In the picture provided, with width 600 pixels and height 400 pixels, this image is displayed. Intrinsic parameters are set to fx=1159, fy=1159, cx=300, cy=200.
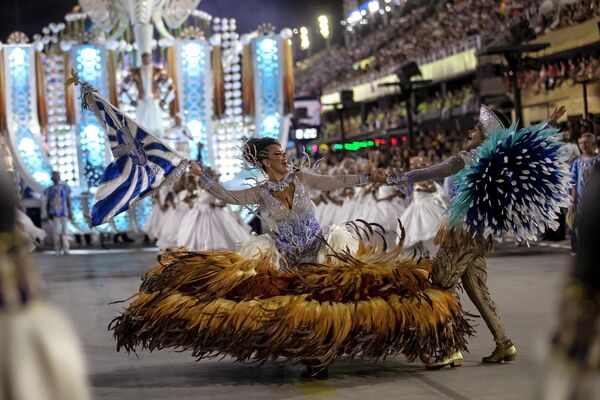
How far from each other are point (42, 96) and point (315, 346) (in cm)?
2051

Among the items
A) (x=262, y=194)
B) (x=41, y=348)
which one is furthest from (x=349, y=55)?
(x=41, y=348)

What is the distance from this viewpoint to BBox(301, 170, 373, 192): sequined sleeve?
27.9 feet

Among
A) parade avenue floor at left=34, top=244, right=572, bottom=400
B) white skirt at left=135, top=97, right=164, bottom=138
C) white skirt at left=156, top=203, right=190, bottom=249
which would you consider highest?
Answer: white skirt at left=135, top=97, right=164, bottom=138

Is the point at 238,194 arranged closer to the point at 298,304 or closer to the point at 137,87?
the point at 298,304

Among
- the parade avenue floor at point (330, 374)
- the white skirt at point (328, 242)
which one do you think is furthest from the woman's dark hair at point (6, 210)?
the white skirt at point (328, 242)

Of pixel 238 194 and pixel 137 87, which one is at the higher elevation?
pixel 137 87

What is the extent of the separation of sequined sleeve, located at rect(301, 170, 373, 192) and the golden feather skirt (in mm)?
637

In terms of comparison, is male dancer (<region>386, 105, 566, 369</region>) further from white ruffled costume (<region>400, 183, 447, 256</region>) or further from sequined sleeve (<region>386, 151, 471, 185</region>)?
white ruffled costume (<region>400, 183, 447, 256</region>)

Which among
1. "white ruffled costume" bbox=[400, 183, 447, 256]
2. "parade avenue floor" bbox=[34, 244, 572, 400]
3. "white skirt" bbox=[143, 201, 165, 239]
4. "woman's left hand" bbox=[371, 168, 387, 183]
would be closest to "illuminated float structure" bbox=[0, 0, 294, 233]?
"white skirt" bbox=[143, 201, 165, 239]

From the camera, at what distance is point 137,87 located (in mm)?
26031

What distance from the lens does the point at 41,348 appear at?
2.95 m

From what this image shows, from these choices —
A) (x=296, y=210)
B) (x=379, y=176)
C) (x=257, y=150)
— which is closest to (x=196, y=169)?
(x=257, y=150)

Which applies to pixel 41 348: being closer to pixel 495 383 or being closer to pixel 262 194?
pixel 495 383

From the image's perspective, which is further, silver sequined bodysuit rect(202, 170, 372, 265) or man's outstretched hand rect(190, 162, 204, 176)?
man's outstretched hand rect(190, 162, 204, 176)
